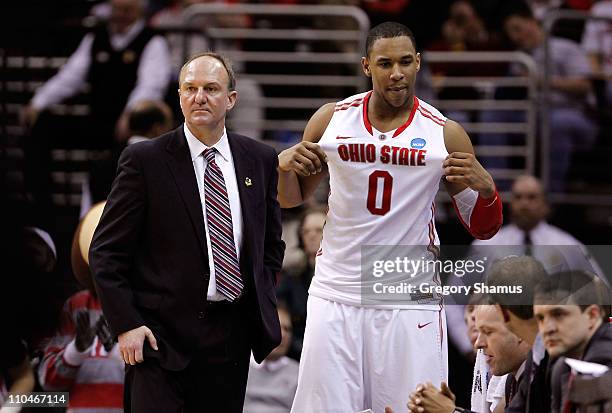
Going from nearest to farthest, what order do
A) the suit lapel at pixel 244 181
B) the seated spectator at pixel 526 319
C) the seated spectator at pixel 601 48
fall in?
the seated spectator at pixel 526 319 < the suit lapel at pixel 244 181 < the seated spectator at pixel 601 48

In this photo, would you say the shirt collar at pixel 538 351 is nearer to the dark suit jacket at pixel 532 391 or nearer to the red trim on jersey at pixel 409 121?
the dark suit jacket at pixel 532 391

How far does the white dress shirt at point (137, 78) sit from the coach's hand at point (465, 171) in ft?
15.6

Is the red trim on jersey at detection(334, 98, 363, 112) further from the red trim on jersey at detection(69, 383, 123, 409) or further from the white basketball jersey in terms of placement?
the red trim on jersey at detection(69, 383, 123, 409)

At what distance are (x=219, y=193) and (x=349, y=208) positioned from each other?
2.41 feet

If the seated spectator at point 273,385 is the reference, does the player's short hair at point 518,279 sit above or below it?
above

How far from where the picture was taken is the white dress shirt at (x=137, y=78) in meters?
10.1

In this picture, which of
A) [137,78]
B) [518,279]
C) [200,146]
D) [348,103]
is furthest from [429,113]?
[137,78]

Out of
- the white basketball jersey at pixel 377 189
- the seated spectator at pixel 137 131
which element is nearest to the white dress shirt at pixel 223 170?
the white basketball jersey at pixel 377 189

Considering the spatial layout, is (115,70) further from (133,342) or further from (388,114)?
(133,342)

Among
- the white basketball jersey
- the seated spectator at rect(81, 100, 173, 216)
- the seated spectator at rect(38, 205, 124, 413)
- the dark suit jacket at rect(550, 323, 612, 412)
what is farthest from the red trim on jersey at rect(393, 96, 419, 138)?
the seated spectator at rect(81, 100, 173, 216)

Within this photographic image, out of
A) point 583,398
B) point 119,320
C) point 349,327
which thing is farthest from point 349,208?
point 583,398

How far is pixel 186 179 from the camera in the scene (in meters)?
5.35

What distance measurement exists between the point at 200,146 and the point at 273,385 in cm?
254

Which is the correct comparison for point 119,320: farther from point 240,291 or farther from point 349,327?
point 349,327
